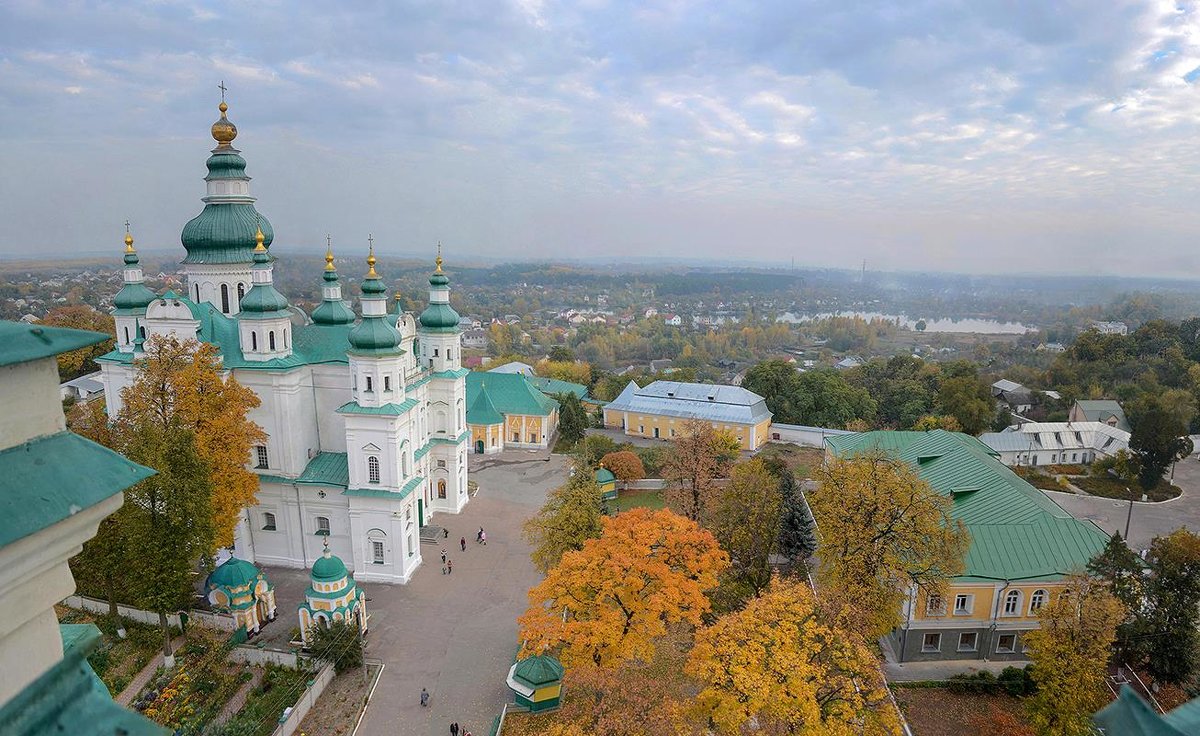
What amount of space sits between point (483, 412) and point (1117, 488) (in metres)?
37.1

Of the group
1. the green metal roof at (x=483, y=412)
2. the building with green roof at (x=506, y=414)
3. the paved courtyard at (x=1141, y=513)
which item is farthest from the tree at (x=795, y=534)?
the green metal roof at (x=483, y=412)

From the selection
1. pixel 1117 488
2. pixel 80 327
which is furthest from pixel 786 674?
pixel 80 327

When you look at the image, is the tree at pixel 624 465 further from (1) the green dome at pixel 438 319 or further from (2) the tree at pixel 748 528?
(1) the green dome at pixel 438 319

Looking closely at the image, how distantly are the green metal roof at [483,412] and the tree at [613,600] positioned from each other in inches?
975

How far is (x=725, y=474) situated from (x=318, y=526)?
20358 millimetres

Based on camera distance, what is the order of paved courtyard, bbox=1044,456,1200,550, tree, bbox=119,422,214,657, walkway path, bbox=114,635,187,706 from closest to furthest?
walkway path, bbox=114,635,187,706, tree, bbox=119,422,214,657, paved courtyard, bbox=1044,456,1200,550

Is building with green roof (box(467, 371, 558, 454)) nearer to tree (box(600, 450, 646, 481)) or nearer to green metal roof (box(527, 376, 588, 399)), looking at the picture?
green metal roof (box(527, 376, 588, 399))

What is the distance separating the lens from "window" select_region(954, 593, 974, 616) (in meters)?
20.3

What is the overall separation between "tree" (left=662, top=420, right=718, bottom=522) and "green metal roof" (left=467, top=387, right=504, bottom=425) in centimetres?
1759

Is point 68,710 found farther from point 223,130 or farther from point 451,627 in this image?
point 223,130

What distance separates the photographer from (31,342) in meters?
2.61

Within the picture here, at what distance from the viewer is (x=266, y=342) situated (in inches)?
936

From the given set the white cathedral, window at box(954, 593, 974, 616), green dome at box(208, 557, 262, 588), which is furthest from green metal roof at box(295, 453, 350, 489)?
window at box(954, 593, 974, 616)

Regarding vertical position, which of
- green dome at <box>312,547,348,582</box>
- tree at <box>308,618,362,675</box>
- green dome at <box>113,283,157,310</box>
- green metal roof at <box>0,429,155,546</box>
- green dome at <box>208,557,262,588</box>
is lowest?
Result: tree at <box>308,618,362,675</box>
